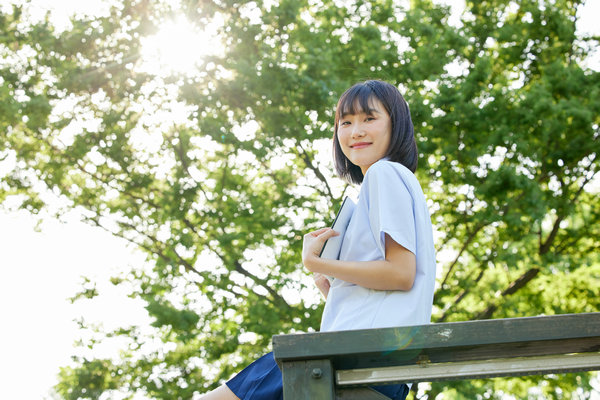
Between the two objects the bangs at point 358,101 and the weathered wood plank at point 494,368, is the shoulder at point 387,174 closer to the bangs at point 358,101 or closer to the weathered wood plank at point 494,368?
the bangs at point 358,101

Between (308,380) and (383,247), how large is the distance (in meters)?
0.47

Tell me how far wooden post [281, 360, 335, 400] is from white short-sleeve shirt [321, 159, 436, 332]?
12.3 inches

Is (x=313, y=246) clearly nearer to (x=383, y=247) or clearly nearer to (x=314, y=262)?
(x=314, y=262)

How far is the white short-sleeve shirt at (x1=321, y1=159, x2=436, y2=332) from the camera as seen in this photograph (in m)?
1.78

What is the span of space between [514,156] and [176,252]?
196 inches

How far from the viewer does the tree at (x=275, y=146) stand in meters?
8.73

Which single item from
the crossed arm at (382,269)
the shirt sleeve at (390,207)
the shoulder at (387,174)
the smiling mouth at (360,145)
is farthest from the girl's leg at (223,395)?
the smiling mouth at (360,145)

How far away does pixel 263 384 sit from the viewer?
1932 millimetres

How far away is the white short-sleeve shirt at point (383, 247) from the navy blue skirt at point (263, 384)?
21 centimetres

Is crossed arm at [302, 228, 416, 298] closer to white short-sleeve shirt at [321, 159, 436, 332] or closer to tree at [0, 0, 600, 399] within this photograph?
white short-sleeve shirt at [321, 159, 436, 332]

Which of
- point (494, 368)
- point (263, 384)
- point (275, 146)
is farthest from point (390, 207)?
point (275, 146)

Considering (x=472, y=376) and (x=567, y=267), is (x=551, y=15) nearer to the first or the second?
(x=567, y=267)

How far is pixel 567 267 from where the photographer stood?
375 inches

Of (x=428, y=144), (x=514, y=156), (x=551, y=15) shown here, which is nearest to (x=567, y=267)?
(x=514, y=156)
